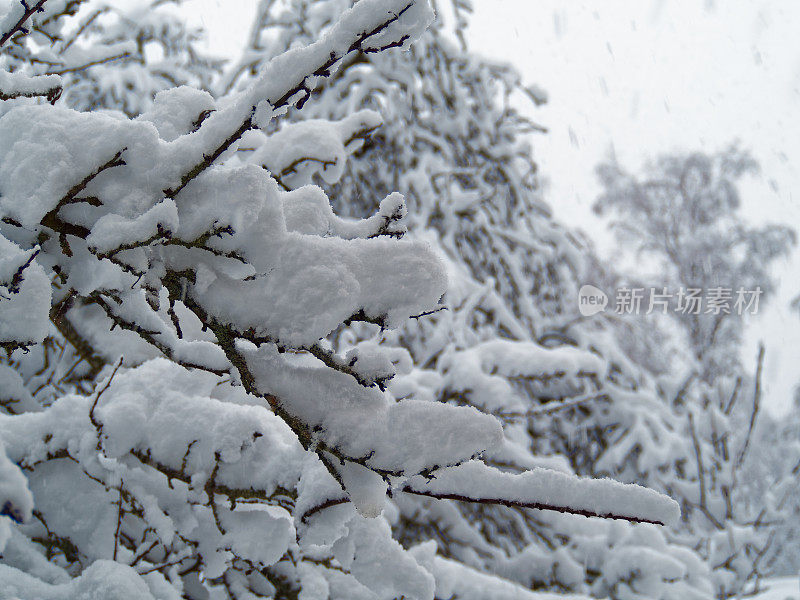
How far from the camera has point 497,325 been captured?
388 centimetres

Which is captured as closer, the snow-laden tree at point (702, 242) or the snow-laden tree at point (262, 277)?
the snow-laden tree at point (262, 277)

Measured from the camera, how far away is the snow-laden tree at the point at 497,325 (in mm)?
2652

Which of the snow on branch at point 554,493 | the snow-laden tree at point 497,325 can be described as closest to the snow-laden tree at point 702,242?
the snow-laden tree at point 497,325

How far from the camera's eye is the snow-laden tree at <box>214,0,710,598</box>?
265 centimetres

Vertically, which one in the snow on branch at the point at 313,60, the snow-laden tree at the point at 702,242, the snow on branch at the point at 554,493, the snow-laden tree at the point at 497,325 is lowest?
the snow-laden tree at the point at 702,242

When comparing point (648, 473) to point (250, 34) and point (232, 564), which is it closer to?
point (232, 564)

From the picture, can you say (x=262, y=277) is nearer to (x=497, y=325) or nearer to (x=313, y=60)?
(x=313, y=60)

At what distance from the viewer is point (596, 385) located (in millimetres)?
3693

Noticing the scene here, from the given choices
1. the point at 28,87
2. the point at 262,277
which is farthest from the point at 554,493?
the point at 28,87

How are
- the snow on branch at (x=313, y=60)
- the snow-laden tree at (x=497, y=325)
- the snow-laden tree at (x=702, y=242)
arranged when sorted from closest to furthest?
the snow on branch at (x=313, y=60) → the snow-laden tree at (x=497, y=325) → the snow-laden tree at (x=702, y=242)

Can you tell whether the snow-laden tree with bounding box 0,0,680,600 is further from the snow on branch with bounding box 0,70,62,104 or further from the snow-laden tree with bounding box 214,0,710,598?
the snow-laden tree with bounding box 214,0,710,598

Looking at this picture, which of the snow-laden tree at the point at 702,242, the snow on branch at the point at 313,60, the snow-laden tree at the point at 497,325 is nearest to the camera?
the snow on branch at the point at 313,60

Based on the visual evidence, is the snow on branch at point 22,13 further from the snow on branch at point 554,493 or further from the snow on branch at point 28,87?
the snow on branch at point 554,493

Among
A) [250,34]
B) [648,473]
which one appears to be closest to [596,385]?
[648,473]
